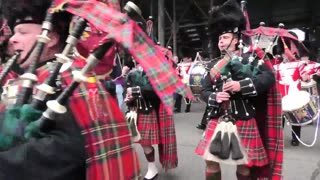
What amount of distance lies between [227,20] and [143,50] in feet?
9.31

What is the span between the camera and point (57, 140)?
5.02ft

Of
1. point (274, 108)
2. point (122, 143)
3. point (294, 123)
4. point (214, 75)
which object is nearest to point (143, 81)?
point (214, 75)

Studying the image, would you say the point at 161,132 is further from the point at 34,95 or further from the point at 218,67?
the point at 34,95

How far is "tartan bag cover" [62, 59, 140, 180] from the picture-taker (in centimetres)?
160

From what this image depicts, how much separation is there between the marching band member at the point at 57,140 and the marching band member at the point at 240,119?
2012 mm

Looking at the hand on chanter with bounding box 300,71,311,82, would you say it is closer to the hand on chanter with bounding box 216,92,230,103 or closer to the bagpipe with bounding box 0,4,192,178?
the hand on chanter with bounding box 216,92,230,103

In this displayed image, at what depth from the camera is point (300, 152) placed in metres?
6.22

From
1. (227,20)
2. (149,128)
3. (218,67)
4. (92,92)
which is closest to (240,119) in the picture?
(218,67)

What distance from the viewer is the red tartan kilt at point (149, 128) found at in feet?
16.8

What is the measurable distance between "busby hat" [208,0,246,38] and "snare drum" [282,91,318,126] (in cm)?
246

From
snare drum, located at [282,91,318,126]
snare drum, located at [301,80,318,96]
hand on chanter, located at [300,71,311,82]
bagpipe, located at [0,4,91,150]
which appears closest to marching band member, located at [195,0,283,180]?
bagpipe, located at [0,4,91,150]

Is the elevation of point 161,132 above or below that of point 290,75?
below

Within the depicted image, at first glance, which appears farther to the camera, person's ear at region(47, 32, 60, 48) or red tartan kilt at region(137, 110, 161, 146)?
red tartan kilt at region(137, 110, 161, 146)

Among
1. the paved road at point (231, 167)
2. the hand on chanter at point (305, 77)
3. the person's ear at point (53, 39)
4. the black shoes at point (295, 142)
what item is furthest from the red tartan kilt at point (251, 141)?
the hand on chanter at point (305, 77)
